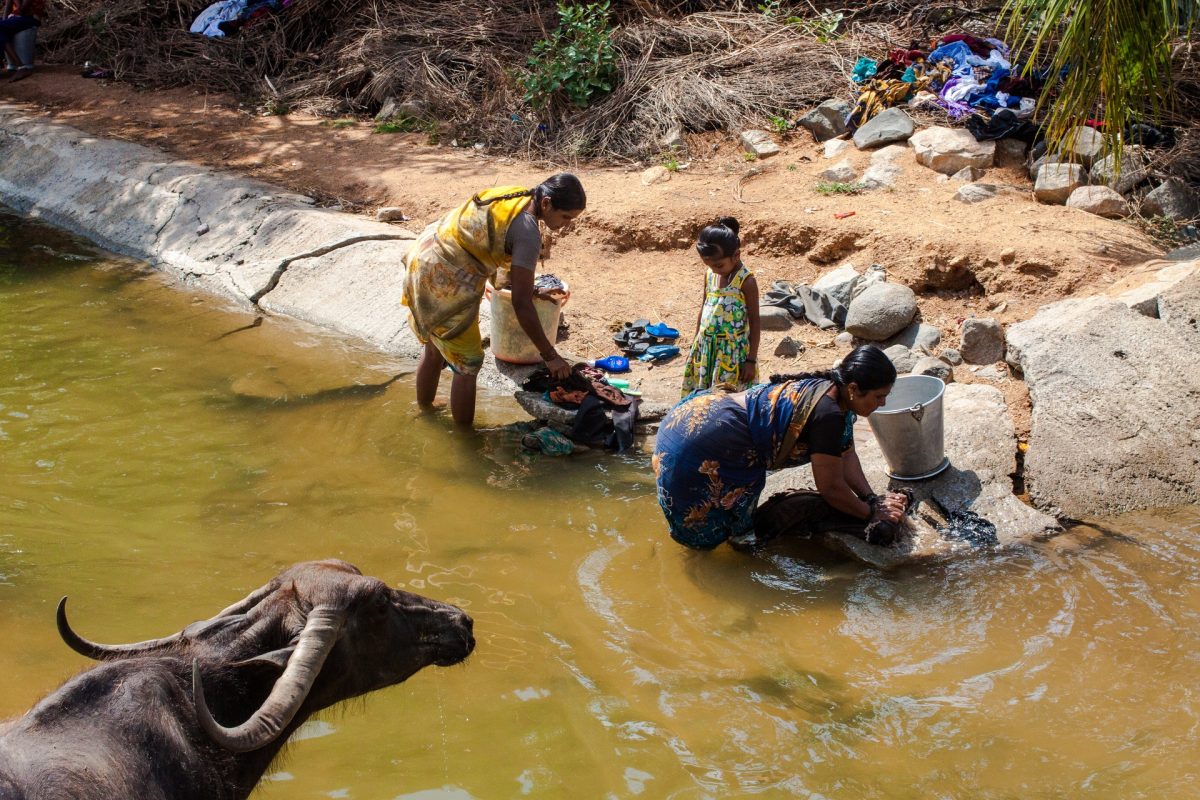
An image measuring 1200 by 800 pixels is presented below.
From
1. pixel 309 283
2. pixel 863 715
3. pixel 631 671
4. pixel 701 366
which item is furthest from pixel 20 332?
pixel 863 715

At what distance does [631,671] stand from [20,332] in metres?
6.50

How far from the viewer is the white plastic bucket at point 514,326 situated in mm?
7273

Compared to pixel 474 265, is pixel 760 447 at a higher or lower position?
lower

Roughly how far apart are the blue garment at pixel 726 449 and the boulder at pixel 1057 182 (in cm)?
440

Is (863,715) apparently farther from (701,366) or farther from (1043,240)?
(1043,240)

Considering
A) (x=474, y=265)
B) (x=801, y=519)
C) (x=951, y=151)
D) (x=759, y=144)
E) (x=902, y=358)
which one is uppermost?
(x=951, y=151)

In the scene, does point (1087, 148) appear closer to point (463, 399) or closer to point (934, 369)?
point (934, 369)

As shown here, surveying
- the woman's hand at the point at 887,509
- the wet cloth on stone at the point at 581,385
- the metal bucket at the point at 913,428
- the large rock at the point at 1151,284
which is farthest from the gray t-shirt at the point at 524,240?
the large rock at the point at 1151,284

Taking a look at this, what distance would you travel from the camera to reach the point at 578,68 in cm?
1187

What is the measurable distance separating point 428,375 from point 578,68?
5.85 m

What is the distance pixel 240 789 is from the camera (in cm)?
317

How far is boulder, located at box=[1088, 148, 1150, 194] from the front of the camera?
8.27 m

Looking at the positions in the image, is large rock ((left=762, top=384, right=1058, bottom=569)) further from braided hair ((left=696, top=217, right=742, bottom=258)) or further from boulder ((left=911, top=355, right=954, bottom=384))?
braided hair ((left=696, top=217, right=742, bottom=258))

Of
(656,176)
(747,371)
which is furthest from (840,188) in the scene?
(747,371)
